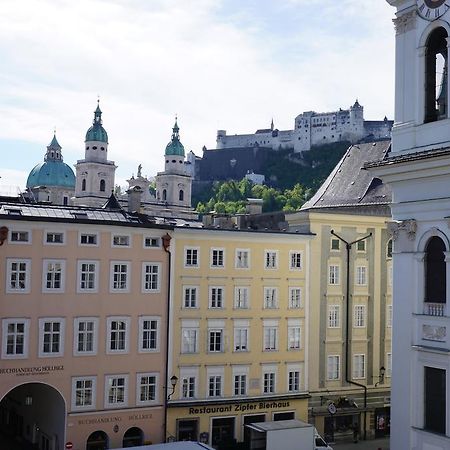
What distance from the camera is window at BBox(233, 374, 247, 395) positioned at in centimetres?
3356

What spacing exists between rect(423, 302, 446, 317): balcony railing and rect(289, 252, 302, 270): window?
17.5 meters

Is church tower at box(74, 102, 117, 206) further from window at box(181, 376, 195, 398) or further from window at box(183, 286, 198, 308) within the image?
window at box(181, 376, 195, 398)

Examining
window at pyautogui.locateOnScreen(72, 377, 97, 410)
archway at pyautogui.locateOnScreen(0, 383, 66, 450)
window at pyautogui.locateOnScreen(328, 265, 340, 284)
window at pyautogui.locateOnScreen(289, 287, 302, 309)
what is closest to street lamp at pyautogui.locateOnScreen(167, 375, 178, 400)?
window at pyautogui.locateOnScreen(72, 377, 97, 410)

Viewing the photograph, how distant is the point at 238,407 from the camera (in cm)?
3344

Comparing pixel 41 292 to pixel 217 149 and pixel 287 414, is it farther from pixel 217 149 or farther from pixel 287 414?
pixel 217 149

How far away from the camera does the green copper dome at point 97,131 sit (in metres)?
105

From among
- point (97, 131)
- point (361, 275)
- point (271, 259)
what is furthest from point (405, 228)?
point (97, 131)

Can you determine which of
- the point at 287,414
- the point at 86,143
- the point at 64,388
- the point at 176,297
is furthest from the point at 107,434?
the point at 86,143

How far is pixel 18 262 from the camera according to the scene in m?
29.0

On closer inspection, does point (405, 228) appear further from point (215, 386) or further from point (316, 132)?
point (316, 132)

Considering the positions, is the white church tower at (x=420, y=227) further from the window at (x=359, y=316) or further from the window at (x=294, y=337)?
the window at (x=359, y=316)

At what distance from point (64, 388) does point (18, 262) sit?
17.5 ft

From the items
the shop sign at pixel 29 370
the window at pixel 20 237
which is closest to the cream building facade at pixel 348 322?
the shop sign at pixel 29 370

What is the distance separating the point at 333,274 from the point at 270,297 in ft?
11.5
